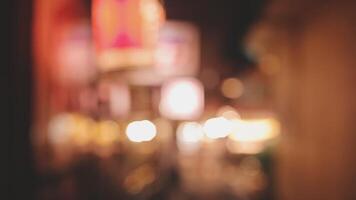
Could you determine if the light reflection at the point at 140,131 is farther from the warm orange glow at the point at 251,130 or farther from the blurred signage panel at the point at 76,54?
the warm orange glow at the point at 251,130

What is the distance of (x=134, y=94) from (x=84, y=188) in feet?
18.5

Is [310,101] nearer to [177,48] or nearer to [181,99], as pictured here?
[177,48]

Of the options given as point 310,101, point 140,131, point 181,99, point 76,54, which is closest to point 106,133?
point 76,54

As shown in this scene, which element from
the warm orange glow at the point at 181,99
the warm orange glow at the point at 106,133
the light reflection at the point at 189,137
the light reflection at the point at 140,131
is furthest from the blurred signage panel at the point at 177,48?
Answer: the light reflection at the point at 189,137

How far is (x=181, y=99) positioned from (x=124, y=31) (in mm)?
15348

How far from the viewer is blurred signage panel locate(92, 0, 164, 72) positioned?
663cm

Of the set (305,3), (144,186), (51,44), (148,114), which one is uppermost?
(305,3)

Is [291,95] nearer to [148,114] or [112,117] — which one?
[112,117]

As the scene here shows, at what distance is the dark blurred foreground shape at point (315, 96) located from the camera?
6.77 m

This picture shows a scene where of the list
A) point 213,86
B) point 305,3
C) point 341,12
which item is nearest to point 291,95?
point 305,3

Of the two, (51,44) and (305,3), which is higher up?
(305,3)

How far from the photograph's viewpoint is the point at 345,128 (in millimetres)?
6746

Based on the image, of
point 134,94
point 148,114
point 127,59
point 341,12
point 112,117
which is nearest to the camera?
point 127,59

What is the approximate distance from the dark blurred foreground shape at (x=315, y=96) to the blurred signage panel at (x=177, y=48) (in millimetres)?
4523
